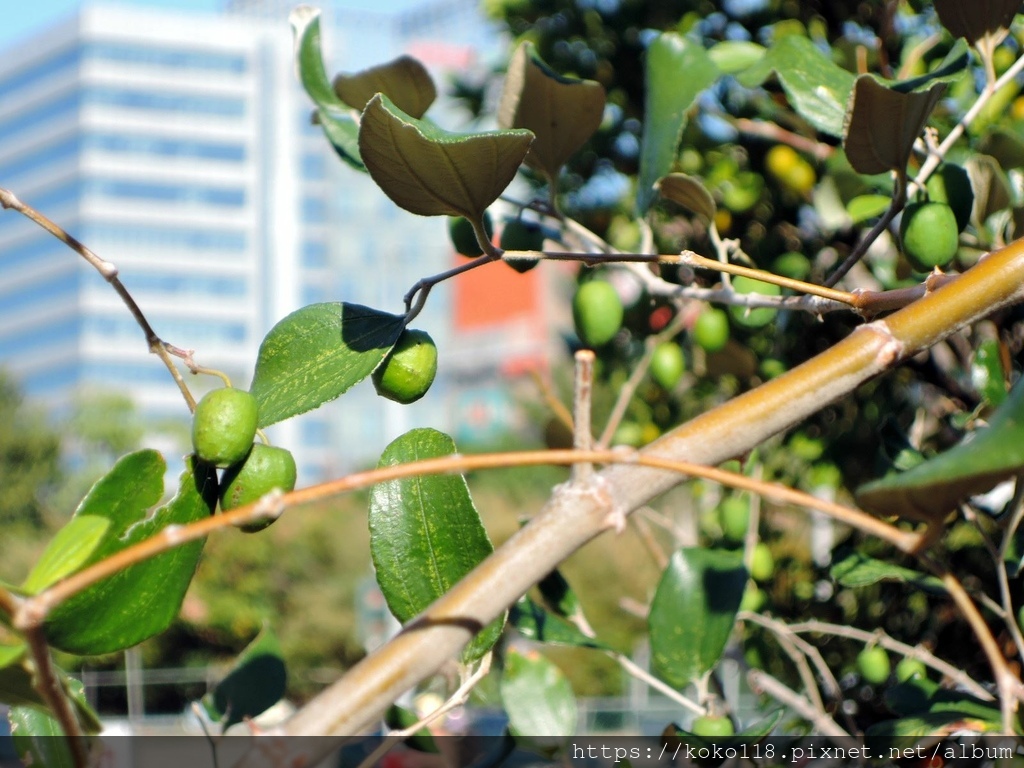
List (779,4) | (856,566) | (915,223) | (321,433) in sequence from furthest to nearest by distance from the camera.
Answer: (321,433) < (779,4) < (856,566) < (915,223)

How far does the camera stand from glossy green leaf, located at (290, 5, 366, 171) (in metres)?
0.71

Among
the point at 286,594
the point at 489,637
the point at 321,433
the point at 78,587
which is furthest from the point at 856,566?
the point at 321,433

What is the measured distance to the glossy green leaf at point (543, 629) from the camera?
2.27ft

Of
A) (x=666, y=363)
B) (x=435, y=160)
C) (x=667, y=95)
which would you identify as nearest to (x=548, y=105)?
(x=667, y=95)

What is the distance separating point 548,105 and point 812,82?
0.17 metres

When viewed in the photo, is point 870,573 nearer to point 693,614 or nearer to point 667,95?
point 693,614

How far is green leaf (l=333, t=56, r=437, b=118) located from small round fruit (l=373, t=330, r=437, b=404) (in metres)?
0.21

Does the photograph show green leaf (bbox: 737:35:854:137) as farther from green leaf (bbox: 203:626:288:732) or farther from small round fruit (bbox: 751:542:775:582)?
small round fruit (bbox: 751:542:775:582)

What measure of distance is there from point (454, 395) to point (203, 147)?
50.6 ft

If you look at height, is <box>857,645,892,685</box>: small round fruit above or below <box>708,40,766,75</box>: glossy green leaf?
below

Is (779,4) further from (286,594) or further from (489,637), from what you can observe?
(286,594)

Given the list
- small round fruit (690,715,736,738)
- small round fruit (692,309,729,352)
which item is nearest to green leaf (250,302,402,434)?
small round fruit (690,715,736,738)

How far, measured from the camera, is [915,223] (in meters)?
0.62

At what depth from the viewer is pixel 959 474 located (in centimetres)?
28
